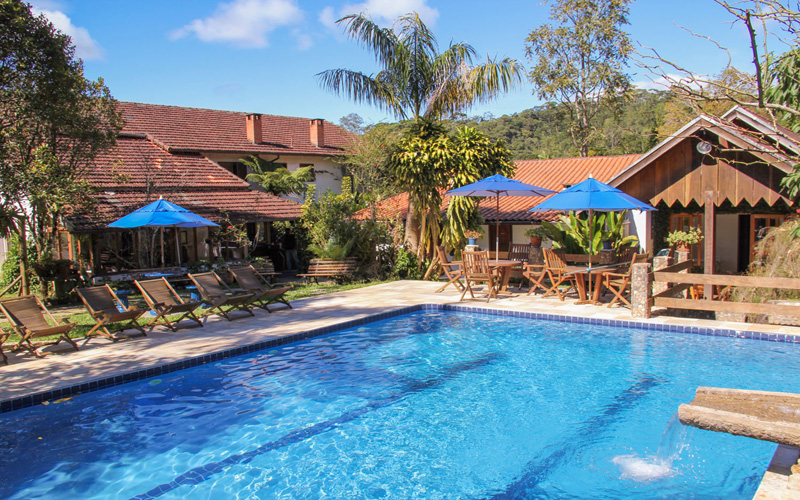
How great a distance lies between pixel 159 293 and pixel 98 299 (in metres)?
1.18

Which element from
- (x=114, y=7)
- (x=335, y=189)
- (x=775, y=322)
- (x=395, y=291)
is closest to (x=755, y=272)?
(x=775, y=322)

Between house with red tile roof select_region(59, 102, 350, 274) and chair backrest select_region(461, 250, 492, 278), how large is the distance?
28.9 feet

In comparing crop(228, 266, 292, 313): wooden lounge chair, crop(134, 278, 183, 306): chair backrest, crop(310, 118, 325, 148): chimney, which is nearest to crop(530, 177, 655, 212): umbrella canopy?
crop(228, 266, 292, 313): wooden lounge chair

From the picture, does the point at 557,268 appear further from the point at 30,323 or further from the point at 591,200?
the point at 30,323

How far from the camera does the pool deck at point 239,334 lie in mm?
7984

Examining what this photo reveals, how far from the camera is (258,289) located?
12.8 meters

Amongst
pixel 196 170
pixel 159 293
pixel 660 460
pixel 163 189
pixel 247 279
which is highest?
pixel 196 170

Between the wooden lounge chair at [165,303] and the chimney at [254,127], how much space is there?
743 inches

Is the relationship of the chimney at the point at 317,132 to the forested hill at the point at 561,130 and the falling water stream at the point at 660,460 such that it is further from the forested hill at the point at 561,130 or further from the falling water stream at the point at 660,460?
the falling water stream at the point at 660,460

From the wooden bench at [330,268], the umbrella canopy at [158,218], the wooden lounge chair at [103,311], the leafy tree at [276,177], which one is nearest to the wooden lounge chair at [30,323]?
the wooden lounge chair at [103,311]

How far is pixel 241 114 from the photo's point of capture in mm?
32062

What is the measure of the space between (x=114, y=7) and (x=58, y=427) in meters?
14.0

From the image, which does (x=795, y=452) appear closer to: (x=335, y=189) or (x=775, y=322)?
(x=775, y=322)

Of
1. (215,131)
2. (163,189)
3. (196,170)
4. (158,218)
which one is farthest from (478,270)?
(215,131)
